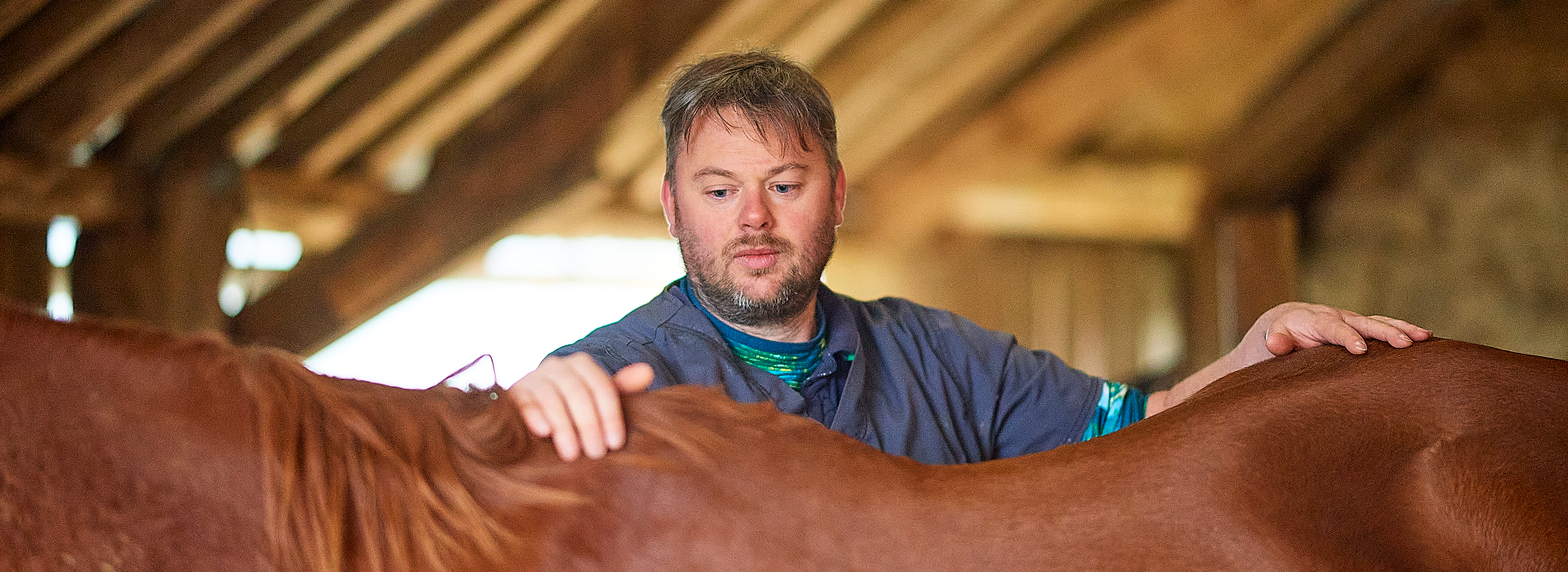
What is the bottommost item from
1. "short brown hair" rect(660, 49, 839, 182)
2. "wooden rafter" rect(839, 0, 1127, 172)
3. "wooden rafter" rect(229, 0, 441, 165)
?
"short brown hair" rect(660, 49, 839, 182)

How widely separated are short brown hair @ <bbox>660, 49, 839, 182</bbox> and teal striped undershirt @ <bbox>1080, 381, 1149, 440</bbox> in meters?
→ 0.44

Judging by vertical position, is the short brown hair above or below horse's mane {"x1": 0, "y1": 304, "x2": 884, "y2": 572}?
above

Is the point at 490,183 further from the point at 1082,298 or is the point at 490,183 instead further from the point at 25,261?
the point at 1082,298

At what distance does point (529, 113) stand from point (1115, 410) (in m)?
2.45

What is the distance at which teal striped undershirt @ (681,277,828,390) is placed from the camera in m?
1.30

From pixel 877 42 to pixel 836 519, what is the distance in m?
4.22

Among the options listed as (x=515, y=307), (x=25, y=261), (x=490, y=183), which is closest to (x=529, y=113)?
(x=490, y=183)

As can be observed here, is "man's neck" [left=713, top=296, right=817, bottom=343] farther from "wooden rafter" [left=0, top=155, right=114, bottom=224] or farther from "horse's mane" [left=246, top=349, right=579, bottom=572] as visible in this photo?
"wooden rafter" [left=0, top=155, right=114, bottom=224]

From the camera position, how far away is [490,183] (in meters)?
3.40

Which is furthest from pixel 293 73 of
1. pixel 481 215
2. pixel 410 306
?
pixel 410 306

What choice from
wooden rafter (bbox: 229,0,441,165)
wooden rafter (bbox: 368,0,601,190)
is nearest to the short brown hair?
wooden rafter (bbox: 229,0,441,165)

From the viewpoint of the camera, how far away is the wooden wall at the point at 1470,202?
3.54 meters

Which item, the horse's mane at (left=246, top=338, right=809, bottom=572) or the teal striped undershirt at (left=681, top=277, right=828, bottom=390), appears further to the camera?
the teal striped undershirt at (left=681, top=277, right=828, bottom=390)

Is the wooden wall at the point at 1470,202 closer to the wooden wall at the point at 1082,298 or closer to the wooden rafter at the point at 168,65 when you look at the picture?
the wooden wall at the point at 1082,298
